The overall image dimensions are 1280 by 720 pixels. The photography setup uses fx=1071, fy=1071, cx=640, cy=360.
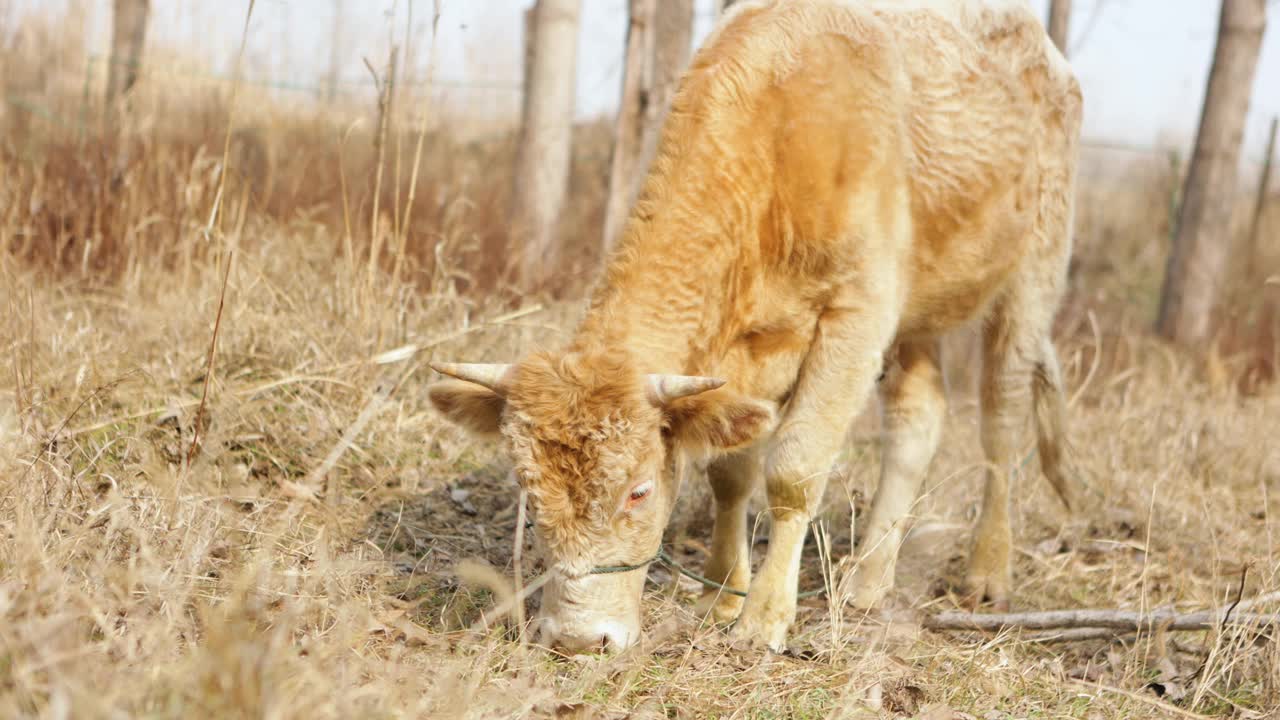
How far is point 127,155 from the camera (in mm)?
7023

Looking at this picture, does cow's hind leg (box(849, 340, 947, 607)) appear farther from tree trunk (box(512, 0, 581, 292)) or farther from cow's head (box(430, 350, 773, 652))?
tree trunk (box(512, 0, 581, 292))

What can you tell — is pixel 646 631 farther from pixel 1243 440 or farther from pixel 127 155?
pixel 127 155

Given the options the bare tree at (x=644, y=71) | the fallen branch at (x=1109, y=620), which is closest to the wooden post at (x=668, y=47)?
the bare tree at (x=644, y=71)

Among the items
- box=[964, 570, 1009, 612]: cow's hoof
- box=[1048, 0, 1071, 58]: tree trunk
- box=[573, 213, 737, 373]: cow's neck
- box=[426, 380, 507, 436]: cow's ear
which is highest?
box=[1048, 0, 1071, 58]: tree trunk

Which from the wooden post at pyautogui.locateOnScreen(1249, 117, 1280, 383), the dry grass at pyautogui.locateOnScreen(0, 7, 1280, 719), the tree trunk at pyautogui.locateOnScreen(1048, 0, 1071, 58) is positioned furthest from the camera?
Result: the wooden post at pyautogui.locateOnScreen(1249, 117, 1280, 383)

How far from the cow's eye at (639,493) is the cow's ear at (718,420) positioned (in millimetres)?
236

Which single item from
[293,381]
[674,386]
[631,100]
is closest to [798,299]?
[674,386]

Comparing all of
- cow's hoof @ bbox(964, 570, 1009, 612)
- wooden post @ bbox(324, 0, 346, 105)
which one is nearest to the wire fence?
wooden post @ bbox(324, 0, 346, 105)

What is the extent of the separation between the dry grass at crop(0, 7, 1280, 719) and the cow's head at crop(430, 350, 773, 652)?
0.53 ft

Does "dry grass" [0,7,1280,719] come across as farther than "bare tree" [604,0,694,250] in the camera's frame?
No

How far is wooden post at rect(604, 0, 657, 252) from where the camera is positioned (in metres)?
7.36

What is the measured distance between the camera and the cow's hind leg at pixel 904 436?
489 cm

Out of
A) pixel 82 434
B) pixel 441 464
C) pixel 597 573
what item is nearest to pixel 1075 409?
pixel 441 464

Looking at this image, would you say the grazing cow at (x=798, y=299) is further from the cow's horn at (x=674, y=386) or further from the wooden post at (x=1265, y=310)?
the wooden post at (x=1265, y=310)
